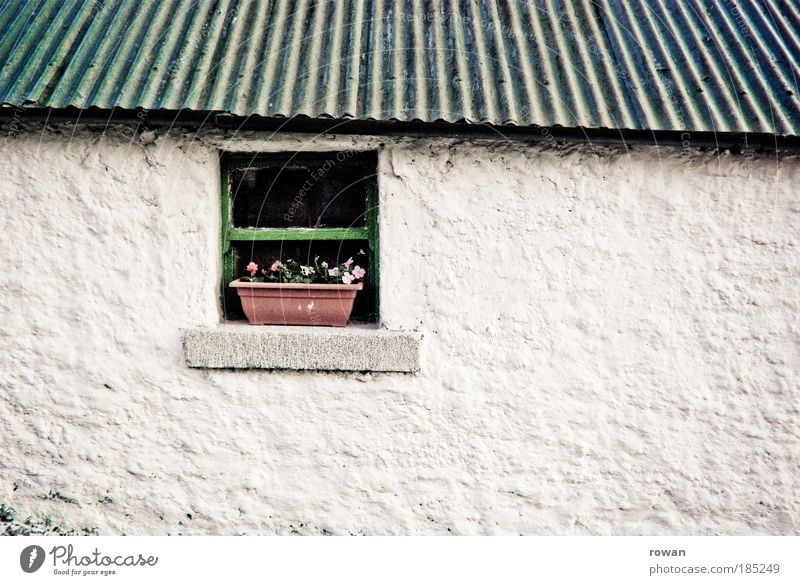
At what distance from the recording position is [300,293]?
11.5 ft

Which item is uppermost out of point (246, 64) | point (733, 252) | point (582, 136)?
point (246, 64)

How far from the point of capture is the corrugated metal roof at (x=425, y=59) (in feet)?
10.7

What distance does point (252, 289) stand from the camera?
348cm

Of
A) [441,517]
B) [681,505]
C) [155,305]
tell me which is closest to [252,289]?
[155,305]

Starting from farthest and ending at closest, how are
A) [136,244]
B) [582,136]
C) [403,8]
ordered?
[403,8]
[136,244]
[582,136]

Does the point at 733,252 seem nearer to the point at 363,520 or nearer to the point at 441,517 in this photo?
the point at 441,517

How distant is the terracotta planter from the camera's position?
3471 mm

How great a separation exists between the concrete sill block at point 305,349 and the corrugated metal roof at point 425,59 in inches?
44.1

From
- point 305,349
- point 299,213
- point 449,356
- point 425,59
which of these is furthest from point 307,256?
point 425,59

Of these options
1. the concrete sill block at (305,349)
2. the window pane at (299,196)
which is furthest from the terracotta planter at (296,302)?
the window pane at (299,196)

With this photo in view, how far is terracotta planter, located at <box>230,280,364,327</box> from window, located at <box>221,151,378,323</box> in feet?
0.66

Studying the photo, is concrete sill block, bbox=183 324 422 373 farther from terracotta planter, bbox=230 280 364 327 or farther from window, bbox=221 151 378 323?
window, bbox=221 151 378 323

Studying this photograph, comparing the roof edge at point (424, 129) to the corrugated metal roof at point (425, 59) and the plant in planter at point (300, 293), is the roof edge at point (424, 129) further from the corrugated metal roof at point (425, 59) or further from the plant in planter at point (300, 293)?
the plant in planter at point (300, 293)

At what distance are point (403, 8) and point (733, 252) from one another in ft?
7.61
